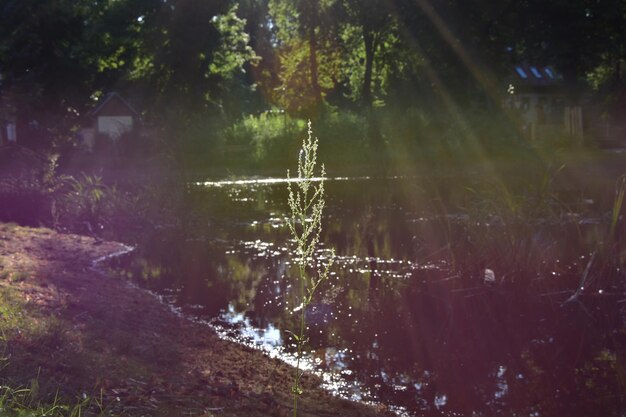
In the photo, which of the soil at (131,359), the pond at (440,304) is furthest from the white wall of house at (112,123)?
the soil at (131,359)

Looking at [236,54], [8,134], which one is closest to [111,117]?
[8,134]

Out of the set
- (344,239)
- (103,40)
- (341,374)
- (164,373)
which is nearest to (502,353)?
(341,374)

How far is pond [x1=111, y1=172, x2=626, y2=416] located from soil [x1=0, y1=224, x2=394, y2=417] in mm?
619

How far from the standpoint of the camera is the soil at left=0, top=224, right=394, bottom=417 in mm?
5707

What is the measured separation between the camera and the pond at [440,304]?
784 cm

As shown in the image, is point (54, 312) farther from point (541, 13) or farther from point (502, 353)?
point (541, 13)

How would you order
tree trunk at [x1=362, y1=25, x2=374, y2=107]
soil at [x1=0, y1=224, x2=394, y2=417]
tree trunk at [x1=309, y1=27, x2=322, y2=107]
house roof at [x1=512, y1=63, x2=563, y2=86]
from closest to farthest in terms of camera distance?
soil at [x1=0, y1=224, x2=394, y2=417] < tree trunk at [x1=362, y1=25, x2=374, y2=107] < tree trunk at [x1=309, y1=27, x2=322, y2=107] < house roof at [x1=512, y1=63, x2=563, y2=86]

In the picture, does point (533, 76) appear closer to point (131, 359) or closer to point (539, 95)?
point (539, 95)

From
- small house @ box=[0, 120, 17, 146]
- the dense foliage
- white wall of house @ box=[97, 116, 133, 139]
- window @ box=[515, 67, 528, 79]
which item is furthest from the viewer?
window @ box=[515, 67, 528, 79]

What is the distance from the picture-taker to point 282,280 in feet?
41.4

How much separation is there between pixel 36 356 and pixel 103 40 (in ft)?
136

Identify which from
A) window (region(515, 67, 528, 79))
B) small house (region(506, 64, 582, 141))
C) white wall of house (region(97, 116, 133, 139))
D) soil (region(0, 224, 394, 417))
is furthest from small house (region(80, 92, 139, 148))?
window (region(515, 67, 528, 79))

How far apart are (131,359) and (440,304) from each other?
4.96m

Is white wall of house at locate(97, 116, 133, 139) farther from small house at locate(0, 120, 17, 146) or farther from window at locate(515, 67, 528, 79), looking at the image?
window at locate(515, 67, 528, 79)
